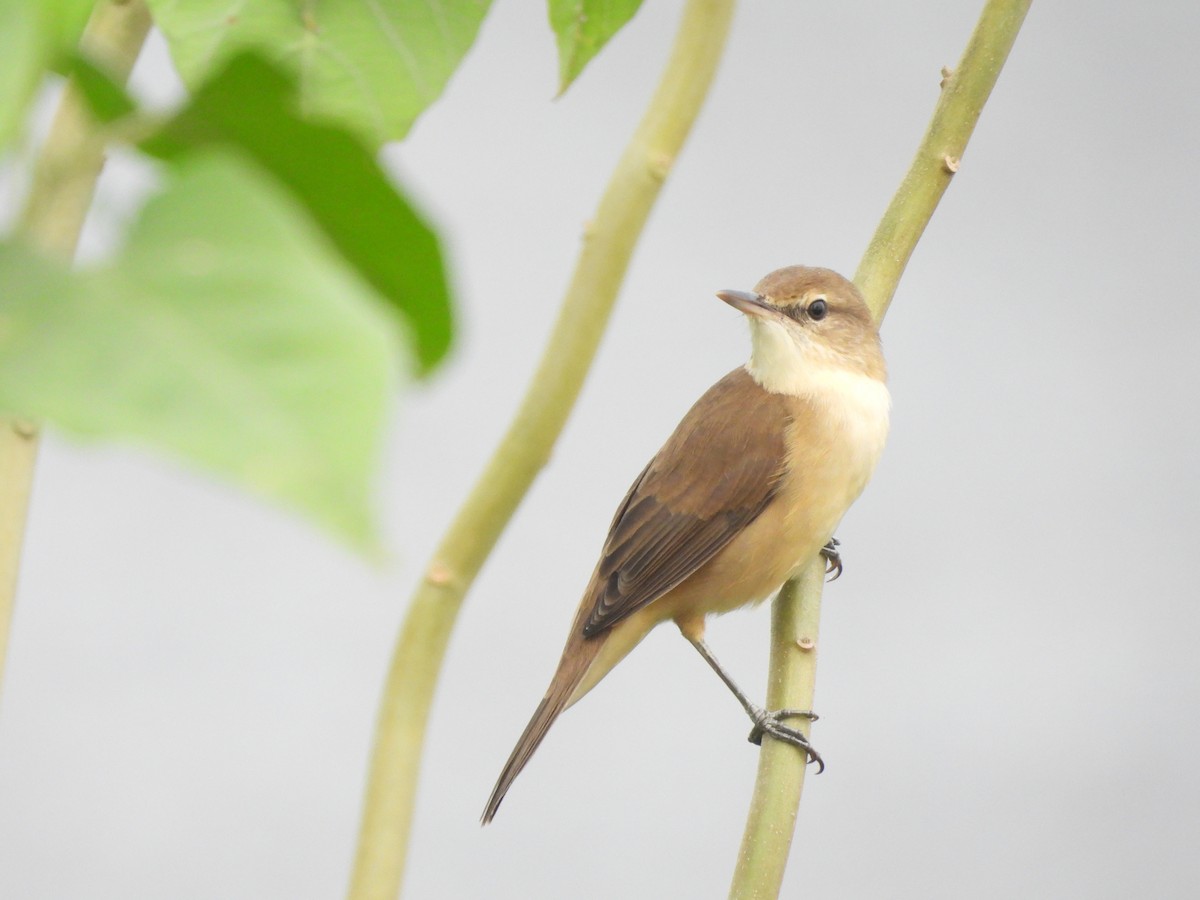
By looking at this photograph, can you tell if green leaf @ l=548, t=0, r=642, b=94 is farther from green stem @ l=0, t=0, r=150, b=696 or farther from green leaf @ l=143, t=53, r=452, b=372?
green leaf @ l=143, t=53, r=452, b=372

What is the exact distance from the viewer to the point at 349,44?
18.3 inches

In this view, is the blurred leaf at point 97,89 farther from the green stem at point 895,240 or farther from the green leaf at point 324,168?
the green stem at point 895,240

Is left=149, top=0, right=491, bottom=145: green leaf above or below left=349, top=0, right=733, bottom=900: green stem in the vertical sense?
above

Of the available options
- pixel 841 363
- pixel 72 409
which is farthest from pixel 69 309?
pixel 841 363

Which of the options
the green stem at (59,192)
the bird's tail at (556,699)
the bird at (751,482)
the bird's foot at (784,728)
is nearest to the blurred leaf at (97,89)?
the green stem at (59,192)

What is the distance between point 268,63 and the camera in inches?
10.0

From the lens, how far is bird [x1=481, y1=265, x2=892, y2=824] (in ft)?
4.45

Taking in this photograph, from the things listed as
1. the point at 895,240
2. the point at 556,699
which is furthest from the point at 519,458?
the point at 556,699

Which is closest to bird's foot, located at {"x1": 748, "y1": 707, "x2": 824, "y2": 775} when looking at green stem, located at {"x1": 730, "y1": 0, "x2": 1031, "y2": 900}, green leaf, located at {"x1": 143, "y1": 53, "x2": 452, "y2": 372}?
green stem, located at {"x1": 730, "y1": 0, "x2": 1031, "y2": 900}

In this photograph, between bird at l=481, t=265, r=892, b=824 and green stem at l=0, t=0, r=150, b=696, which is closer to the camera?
green stem at l=0, t=0, r=150, b=696

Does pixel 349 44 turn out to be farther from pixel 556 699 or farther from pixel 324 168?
pixel 556 699

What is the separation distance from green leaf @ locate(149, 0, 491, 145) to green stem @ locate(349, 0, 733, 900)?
0.44 feet

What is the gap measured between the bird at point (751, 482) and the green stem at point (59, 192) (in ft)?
2.91

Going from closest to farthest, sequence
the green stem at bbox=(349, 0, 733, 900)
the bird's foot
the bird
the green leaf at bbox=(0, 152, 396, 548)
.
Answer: the green leaf at bbox=(0, 152, 396, 548), the green stem at bbox=(349, 0, 733, 900), the bird's foot, the bird
